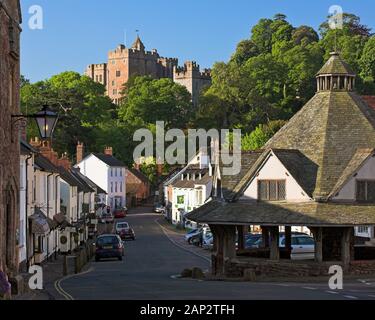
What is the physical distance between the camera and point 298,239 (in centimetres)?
4725

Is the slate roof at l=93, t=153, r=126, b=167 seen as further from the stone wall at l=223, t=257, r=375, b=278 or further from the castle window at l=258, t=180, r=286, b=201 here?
the stone wall at l=223, t=257, r=375, b=278

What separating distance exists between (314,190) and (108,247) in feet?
62.8

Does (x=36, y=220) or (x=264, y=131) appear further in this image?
(x=264, y=131)

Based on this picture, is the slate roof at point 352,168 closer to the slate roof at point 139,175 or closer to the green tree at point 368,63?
the slate roof at point 139,175

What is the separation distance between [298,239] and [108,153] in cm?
8560

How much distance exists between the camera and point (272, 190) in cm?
3891

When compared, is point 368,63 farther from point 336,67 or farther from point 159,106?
point 336,67

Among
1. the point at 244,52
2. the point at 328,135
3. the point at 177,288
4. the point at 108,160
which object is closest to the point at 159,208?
the point at 108,160

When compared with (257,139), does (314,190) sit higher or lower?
lower

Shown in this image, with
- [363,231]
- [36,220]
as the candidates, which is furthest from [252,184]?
[363,231]

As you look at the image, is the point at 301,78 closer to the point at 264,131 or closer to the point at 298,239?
the point at 264,131

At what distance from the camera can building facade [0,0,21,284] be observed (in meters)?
24.4

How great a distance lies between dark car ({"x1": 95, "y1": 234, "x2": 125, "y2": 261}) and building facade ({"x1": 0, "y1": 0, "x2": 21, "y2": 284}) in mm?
27195

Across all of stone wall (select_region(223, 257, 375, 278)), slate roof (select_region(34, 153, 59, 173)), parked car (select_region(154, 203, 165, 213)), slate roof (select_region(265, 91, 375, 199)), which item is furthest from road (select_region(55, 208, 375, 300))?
parked car (select_region(154, 203, 165, 213))
